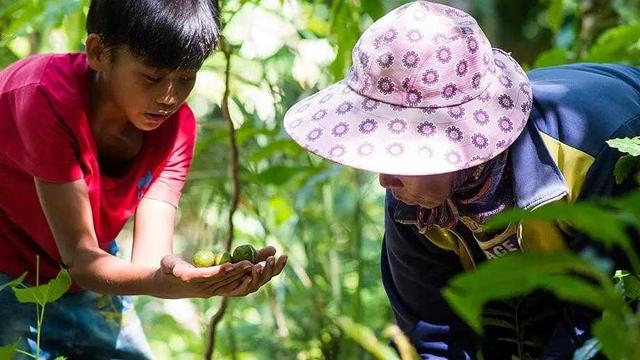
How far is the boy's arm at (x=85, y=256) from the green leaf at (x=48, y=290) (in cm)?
20

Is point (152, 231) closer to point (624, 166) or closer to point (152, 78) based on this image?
point (152, 78)

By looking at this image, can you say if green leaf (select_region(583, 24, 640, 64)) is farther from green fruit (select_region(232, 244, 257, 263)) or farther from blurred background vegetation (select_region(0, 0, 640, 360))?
green fruit (select_region(232, 244, 257, 263))

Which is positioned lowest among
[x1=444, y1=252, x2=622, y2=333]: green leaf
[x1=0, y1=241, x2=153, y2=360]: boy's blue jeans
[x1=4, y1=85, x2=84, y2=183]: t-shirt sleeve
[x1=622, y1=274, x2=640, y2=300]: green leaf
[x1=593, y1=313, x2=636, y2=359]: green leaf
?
[x1=0, y1=241, x2=153, y2=360]: boy's blue jeans

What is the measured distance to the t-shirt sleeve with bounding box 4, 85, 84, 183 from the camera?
7.00 ft

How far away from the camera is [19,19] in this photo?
8.59ft

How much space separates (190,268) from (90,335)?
60cm


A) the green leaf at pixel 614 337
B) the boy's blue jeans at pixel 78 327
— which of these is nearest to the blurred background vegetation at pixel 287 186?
the boy's blue jeans at pixel 78 327

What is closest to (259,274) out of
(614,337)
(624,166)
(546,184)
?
(546,184)

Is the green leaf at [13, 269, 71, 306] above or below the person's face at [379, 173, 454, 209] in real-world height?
below

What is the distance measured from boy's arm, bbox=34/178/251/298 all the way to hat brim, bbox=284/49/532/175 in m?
0.45

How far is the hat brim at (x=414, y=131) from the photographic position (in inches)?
69.3

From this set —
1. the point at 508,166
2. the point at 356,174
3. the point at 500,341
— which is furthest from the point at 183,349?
the point at 508,166

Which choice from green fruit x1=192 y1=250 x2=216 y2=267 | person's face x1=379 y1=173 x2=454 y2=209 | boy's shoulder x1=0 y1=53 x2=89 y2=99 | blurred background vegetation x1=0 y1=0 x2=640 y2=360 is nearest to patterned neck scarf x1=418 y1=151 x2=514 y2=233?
person's face x1=379 y1=173 x2=454 y2=209

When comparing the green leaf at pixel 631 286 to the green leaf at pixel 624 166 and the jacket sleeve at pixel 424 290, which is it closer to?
the green leaf at pixel 624 166
